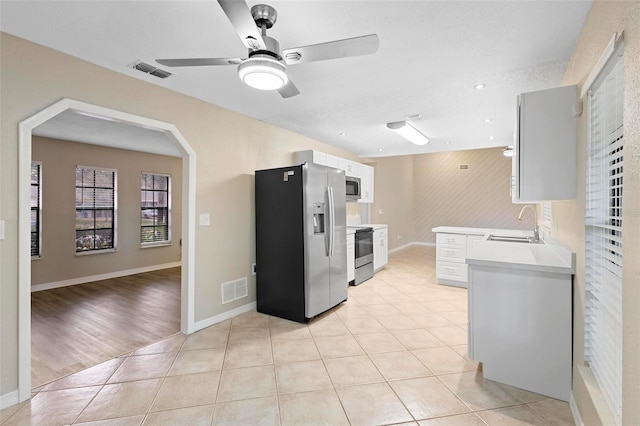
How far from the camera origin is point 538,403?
6.35 feet

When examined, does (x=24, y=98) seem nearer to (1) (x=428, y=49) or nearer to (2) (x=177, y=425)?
(2) (x=177, y=425)

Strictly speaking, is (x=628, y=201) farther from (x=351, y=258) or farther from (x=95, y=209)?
(x=95, y=209)

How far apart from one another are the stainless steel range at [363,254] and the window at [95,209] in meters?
4.67

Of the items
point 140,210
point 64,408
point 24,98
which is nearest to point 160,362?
point 64,408

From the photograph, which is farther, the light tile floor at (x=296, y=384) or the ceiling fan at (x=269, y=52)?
the light tile floor at (x=296, y=384)

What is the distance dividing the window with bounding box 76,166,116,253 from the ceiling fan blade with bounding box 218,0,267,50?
5.41 m

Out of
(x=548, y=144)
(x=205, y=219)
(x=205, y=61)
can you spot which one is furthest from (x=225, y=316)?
(x=548, y=144)

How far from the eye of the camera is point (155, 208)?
259 inches

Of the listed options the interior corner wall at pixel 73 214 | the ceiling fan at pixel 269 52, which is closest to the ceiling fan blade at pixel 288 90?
the ceiling fan at pixel 269 52

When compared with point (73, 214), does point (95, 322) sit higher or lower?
lower

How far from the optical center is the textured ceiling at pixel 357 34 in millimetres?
1709

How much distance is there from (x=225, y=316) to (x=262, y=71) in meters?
2.74

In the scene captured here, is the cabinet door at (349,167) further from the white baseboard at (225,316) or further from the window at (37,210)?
the window at (37,210)

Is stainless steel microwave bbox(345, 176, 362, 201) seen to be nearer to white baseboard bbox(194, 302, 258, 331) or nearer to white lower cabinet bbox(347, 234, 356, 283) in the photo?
white lower cabinet bbox(347, 234, 356, 283)
